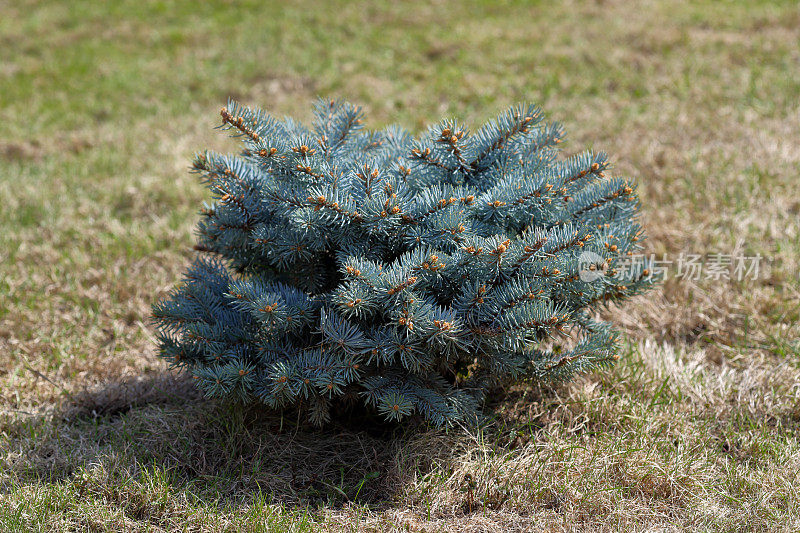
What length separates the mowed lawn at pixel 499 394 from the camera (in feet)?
7.80

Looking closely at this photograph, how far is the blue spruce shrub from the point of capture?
2191 mm

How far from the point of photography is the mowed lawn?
7.80 ft

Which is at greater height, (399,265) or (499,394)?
(399,265)

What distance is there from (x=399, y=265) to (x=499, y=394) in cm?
99

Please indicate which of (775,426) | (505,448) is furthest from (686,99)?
(505,448)

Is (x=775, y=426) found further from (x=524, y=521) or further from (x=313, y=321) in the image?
(x=313, y=321)

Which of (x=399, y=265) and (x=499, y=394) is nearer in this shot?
(x=399, y=265)

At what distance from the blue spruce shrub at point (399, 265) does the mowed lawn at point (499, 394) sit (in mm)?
324

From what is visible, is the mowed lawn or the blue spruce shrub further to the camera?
the mowed lawn

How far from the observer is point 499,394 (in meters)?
2.87

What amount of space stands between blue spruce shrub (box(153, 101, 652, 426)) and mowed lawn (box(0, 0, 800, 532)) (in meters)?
0.32

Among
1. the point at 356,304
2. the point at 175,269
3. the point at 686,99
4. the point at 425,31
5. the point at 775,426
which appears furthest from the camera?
the point at 425,31

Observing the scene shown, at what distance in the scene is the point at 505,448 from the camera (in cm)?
260

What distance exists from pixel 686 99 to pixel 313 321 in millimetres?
4855
